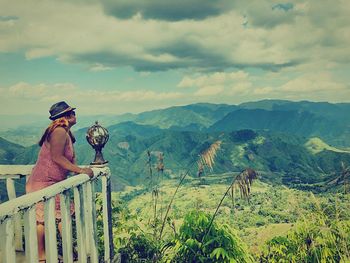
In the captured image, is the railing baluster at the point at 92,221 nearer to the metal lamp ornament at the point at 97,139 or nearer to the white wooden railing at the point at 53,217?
the white wooden railing at the point at 53,217

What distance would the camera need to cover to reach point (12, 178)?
4074mm

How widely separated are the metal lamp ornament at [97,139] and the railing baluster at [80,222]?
2.54 ft

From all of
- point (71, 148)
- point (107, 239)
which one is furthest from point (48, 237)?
point (107, 239)

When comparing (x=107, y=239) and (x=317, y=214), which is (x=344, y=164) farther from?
(x=107, y=239)

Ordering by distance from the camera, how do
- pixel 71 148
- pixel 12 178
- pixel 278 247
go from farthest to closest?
pixel 278 247 → pixel 12 178 → pixel 71 148

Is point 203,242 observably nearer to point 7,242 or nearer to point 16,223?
point 16,223

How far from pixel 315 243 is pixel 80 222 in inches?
140

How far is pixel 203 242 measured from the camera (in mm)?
4367

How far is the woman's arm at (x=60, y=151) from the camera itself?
3.47 m

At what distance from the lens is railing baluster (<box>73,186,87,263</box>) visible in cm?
318

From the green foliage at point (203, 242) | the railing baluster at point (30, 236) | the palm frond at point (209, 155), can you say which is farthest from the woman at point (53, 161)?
the green foliage at point (203, 242)

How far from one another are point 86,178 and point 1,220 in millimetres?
1532

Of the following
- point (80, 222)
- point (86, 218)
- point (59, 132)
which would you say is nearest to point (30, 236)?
point (80, 222)

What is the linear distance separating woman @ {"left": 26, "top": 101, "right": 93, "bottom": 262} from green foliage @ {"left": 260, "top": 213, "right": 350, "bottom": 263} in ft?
9.49
